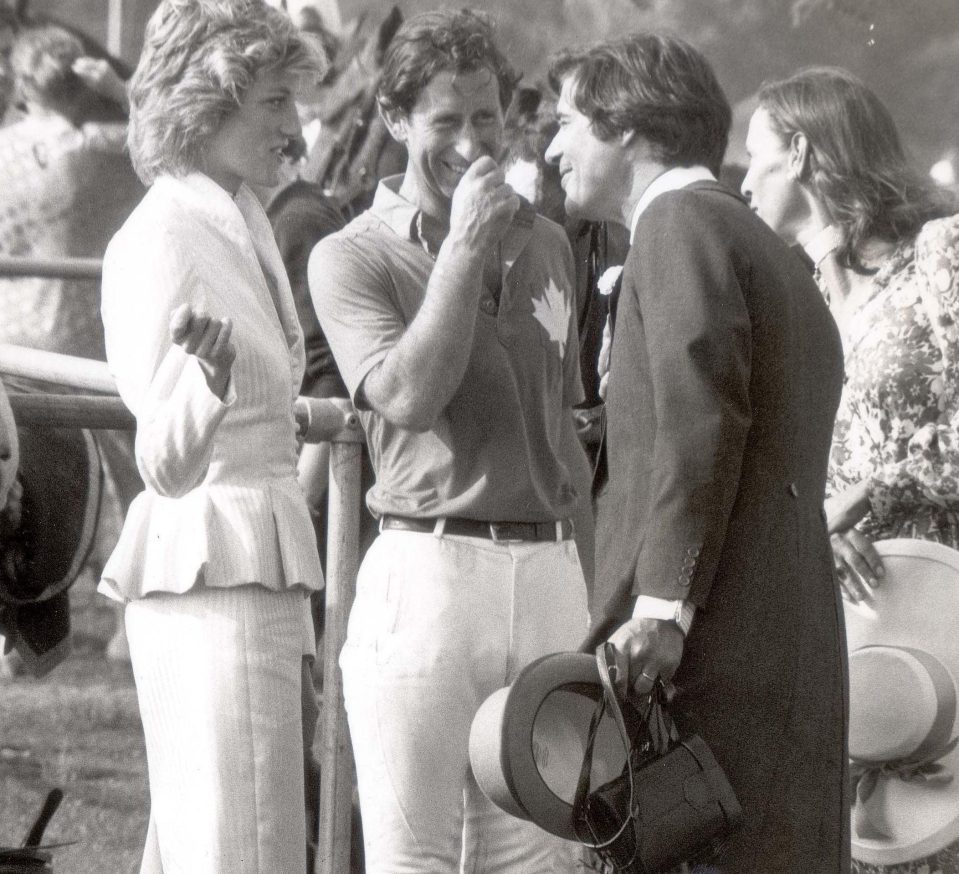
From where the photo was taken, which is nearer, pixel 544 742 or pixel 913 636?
pixel 544 742

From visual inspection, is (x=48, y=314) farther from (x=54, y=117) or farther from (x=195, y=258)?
(x=195, y=258)

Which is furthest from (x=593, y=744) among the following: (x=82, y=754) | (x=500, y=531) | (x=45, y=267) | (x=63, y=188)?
(x=63, y=188)

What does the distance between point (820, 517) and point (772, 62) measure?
3697 millimetres

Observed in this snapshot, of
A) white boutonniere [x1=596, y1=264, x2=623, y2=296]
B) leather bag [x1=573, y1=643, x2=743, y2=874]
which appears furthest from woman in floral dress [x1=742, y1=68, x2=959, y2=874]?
leather bag [x1=573, y1=643, x2=743, y2=874]

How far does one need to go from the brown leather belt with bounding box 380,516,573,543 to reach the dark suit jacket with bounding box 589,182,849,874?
1.22 feet

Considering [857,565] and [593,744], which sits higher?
[593,744]

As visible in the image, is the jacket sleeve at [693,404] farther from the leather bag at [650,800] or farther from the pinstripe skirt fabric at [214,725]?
the pinstripe skirt fabric at [214,725]

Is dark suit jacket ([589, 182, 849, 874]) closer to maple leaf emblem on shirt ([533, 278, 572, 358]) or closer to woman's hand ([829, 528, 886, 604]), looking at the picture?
maple leaf emblem on shirt ([533, 278, 572, 358])

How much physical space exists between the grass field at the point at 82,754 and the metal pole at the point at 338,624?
1385 mm

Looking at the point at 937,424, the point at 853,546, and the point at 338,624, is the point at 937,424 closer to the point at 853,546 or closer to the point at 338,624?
the point at 853,546

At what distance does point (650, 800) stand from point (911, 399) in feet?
4.48

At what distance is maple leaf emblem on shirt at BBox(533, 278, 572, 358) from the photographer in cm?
283

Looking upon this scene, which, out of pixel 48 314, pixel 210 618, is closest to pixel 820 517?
pixel 210 618

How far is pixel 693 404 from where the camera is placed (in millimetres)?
2178
